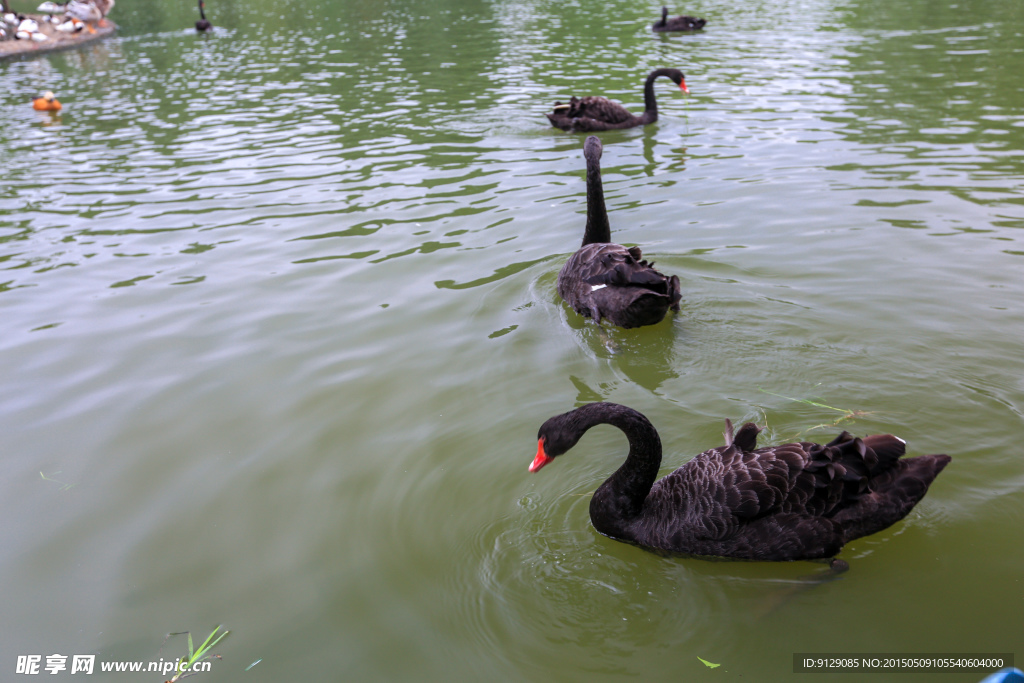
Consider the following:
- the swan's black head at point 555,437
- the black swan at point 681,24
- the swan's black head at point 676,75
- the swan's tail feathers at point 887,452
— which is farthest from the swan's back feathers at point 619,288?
the black swan at point 681,24

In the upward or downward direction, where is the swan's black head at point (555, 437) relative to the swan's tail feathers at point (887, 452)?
upward

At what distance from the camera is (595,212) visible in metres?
6.55

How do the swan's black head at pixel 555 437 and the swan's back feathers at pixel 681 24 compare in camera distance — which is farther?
the swan's back feathers at pixel 681 24

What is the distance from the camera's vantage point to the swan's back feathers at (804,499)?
3258mm

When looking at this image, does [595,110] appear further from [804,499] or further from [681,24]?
[681,24]

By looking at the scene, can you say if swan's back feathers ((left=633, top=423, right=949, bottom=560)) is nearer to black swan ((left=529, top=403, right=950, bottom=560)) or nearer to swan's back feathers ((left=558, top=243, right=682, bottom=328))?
black swan ((left=529, top=403, right=950, bottom=560))

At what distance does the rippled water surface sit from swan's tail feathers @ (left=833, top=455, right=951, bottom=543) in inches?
9.3

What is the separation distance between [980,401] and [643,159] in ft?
21.1

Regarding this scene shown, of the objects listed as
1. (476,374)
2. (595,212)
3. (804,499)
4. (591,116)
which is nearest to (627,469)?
(804,499)

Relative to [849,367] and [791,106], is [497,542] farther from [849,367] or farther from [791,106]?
[791,106]

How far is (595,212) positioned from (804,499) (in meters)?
3.84

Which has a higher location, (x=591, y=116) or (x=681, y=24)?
(x=681, y=24)

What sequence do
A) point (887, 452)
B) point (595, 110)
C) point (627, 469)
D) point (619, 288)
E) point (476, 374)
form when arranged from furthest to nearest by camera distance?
point (595, 110) < point (619, 288) < point (476, 374) < point (627, 469) < point (887, 452)

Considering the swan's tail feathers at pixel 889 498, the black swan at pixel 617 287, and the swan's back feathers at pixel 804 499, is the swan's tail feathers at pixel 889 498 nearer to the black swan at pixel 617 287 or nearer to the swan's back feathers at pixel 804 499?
the swan's back feathers at pixel 804 499
